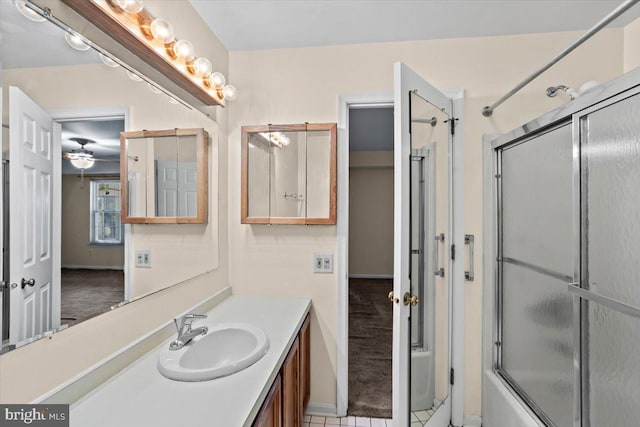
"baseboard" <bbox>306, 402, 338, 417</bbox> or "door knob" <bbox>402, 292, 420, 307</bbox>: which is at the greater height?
"door knob" <bbox>402, 292, 420, 307</bbox>

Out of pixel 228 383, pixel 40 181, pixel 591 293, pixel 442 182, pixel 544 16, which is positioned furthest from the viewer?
pixel 442 182

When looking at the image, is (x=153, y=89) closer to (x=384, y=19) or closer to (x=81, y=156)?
(x=81, y=156)

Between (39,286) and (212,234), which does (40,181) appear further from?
(212,234)

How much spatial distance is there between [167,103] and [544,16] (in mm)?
2075

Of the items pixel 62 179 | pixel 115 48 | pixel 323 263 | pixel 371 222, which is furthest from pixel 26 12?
pixel 371 222

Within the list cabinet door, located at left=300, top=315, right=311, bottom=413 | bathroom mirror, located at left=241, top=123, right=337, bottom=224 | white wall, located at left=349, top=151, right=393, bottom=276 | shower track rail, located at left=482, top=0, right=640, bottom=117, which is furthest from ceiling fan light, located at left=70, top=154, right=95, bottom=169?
white wall, located at left=349, top=151, right=393, bottom=276

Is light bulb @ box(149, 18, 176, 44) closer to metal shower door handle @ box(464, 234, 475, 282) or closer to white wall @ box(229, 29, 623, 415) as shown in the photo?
white wall @ box(229, 29, 623, 415)

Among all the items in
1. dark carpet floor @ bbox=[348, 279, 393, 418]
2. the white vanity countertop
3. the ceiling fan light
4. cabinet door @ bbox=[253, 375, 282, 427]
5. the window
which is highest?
the ceiling fan light

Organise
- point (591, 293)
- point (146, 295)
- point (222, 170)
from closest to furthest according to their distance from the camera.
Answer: point (591, 293)
point (146, 295)
point (222, 170)

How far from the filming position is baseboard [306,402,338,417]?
1875mm

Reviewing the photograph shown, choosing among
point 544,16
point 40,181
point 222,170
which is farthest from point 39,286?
point 544,16

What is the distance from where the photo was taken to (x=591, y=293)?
1.08 m

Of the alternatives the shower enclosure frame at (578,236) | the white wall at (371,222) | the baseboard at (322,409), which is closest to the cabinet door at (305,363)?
the baseboard at (322,409)

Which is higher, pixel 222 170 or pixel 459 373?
pixel 222 170
